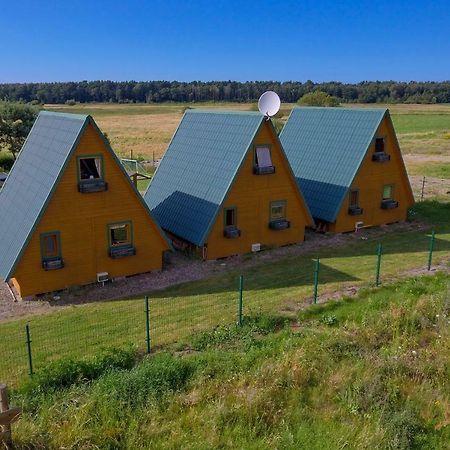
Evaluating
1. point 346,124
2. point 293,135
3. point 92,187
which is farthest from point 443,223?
point 92,187

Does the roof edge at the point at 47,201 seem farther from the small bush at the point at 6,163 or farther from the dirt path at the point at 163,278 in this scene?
the small bush at the point at 6,163

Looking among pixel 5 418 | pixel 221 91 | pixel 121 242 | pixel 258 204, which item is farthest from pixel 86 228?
pixel 221 91

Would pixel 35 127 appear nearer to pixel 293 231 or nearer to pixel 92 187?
pixel 92 187

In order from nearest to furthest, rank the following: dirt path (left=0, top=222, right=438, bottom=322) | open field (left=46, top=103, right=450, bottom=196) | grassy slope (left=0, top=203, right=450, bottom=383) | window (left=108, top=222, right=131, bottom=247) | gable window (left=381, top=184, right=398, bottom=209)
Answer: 1. grassy slope (left=0, top=203, right=450, bottom=383)
2. dirt path (left=0, top=222, right=438, bottom=322)
3. window (left=108, top=222, right=131, bottom=247)
4. gable window (left=381, top=184, right=398, bottom=209)
5. open field (left=46, top=103, right=450, bottom=196)

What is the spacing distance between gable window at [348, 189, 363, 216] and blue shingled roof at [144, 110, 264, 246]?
733 centimetres

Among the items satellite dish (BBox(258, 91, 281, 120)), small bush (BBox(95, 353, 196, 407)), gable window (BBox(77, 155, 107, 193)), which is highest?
satellite dish (BBox(258, 91, 281, 120))

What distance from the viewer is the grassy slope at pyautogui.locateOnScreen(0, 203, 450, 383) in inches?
562

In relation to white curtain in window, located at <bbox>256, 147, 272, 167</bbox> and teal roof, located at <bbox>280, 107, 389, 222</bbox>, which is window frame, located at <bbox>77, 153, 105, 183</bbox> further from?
teal roof, located at <bbox>280, 107, 389, 222</bbox>

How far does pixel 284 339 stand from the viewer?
13.9 metres

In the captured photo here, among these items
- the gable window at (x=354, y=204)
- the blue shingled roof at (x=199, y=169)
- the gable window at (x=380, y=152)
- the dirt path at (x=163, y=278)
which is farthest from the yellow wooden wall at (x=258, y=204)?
the gable window at (x=380, y=152)

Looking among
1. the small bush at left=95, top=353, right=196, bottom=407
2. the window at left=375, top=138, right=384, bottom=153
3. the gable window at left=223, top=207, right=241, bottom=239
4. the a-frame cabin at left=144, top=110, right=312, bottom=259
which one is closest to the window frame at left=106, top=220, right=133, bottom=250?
the a-frame cabin at left=144, top=110, right=312, bottom=259

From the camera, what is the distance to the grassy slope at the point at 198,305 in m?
14.3

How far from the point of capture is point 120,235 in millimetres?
20625

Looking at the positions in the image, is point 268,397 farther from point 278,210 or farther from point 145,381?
point 278,210
